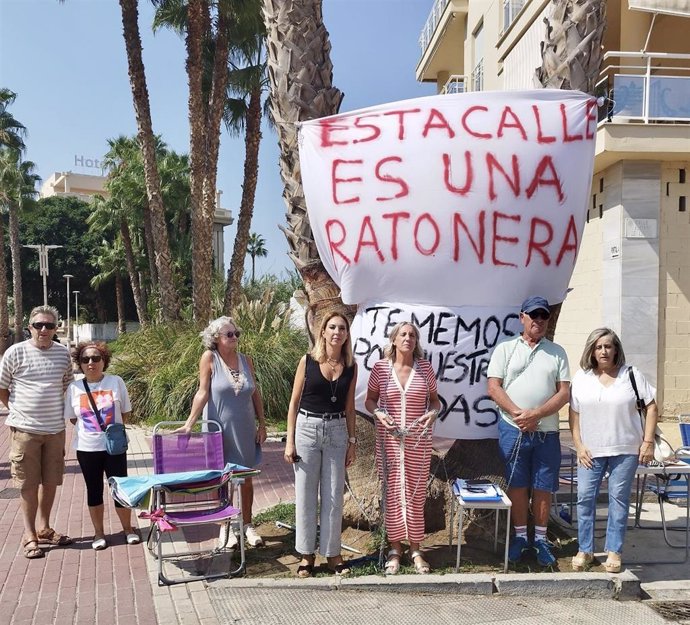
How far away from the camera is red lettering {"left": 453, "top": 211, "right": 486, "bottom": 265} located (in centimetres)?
450

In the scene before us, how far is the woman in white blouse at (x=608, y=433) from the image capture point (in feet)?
14.1

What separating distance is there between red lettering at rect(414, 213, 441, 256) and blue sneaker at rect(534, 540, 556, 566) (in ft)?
6.66

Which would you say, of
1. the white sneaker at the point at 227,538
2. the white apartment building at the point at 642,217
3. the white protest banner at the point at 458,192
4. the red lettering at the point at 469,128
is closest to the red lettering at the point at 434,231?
the white protest banner at the point at 458,192

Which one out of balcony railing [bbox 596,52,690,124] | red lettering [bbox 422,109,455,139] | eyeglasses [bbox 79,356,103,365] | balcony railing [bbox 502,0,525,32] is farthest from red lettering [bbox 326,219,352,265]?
balcony railing [bbox 502,0,525,32]

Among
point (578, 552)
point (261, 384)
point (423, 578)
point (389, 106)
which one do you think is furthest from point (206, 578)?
point (261, 384)

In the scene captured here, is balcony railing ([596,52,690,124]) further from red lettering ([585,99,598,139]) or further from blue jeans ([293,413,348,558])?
blue jeans ([293,413,348,558])

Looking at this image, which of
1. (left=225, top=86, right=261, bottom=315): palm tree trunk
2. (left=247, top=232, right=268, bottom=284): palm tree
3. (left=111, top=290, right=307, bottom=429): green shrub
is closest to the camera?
(left=111, top=290, right=307, bottom=429): green shrub

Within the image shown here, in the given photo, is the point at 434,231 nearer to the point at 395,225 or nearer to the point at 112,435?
the point at 395,225

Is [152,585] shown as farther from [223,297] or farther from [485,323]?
[223,297]

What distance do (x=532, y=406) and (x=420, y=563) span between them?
1.21 m

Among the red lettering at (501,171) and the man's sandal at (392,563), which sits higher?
the red lettering at (501,171)

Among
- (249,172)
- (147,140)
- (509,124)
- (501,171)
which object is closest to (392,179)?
(501,171)

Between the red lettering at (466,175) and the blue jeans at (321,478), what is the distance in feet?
5.36

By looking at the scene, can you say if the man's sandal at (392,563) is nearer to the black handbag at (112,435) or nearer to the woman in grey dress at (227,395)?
the woman in grey dress at (227,395)
